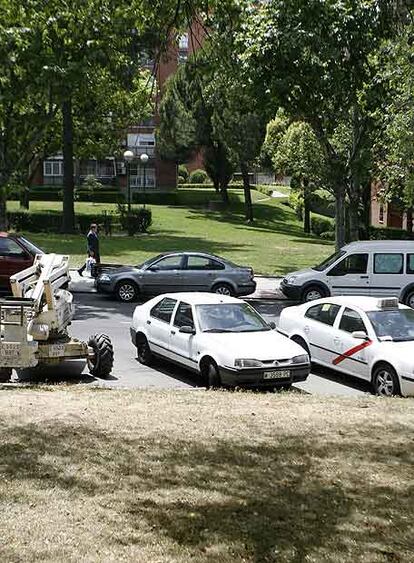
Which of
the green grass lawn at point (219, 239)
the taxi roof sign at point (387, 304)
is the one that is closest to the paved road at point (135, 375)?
the taxi roof sign at point (387, 304)

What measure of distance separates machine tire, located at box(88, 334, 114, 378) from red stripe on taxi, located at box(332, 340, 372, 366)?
11.9ft

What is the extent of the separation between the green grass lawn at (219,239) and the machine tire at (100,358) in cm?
1618

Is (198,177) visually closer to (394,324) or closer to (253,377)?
(394,324)

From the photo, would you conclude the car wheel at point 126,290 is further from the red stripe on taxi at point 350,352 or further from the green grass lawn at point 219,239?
the red stripe on taxi at point 350,352

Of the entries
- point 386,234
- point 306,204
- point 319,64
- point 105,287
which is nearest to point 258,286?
point 105,287

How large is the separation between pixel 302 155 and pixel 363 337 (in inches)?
927

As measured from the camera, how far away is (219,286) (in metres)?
20.8

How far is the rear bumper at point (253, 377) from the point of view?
1065cm

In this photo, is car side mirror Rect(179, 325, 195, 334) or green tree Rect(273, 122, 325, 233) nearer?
car side mirror Rect(179, 325, 195, 334)

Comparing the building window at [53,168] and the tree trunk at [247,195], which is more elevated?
the building window at [53,168]

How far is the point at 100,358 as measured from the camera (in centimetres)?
1155

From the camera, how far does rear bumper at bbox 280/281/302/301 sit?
20.9 metres

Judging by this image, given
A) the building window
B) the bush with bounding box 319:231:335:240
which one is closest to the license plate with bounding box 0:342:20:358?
the bush with bounding box 319:231:335:240

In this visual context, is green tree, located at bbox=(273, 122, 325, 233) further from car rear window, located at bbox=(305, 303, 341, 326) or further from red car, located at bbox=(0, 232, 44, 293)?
car rear window, located at bbox=(305, 303, 341, 326)
